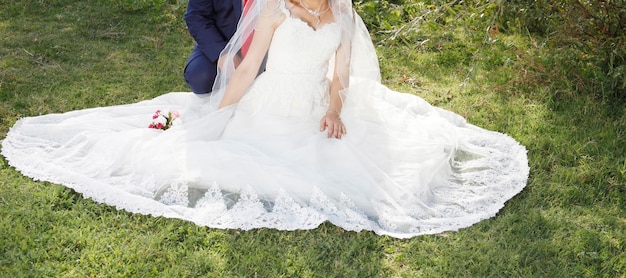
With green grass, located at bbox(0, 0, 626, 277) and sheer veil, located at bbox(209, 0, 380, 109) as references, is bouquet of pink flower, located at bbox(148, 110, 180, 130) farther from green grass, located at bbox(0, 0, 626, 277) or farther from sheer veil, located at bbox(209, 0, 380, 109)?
green grass, located at bbox(0, 0, 626, 277)

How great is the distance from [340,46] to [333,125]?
0.56m

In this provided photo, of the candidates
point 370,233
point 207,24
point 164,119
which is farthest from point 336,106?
point 207,24

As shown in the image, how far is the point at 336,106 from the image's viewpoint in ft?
14.3

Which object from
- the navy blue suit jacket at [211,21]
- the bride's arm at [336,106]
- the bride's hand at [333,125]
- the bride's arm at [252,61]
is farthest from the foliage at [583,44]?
the navy blue suit jacket at [211,21]

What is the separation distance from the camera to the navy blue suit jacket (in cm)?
498

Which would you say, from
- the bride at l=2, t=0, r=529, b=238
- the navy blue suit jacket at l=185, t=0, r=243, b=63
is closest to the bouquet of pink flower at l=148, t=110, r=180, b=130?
the bride at l=2, t=0, r=529, b=238

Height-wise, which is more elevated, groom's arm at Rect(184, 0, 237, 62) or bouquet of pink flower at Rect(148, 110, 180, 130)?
groom's arm at Rect(184, 0, 237, 62)

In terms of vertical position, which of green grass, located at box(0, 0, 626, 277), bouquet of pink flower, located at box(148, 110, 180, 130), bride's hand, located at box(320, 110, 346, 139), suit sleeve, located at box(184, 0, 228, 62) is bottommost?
green grass, located at box(0, 0, 626, 277)

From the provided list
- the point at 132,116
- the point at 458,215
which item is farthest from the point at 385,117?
the point at 132,116

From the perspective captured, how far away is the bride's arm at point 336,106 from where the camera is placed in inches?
166

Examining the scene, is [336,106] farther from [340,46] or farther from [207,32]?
[207,32]

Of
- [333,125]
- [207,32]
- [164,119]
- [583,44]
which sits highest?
[207,32]

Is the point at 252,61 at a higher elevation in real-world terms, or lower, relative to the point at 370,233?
higher

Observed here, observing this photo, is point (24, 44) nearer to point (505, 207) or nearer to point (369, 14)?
point (369, 14)
